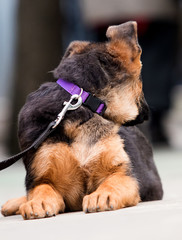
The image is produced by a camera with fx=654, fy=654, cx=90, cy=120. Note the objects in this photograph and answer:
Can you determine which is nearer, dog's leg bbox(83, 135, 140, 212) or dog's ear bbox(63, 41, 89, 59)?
dog's leg bbox(83, 135, 140, 212)

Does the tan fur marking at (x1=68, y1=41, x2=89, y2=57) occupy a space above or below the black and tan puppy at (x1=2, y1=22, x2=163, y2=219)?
above

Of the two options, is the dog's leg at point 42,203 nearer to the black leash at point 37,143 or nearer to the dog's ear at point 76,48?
the black leash at point 37,143

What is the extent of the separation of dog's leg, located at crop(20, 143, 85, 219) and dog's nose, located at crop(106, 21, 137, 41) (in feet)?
2.97

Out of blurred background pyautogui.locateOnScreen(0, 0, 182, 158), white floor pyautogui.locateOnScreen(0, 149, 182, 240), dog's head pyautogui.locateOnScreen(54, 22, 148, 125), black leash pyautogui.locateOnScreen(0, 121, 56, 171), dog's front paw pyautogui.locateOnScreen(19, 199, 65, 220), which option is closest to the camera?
white floor pyautogui.locateOnScreen(0, 149, 182, 240)

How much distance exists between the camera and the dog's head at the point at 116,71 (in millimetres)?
4426

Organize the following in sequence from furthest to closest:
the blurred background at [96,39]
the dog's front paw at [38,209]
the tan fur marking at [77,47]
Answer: the blurred background at [96,39], the tan fur marking at [77,47], the dog's front paw at [38,209]

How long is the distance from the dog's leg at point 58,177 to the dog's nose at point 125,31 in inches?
35.6

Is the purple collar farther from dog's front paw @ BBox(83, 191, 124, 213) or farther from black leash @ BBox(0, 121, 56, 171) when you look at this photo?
dog's front paw @ BBox(83, 191, 124, 213)

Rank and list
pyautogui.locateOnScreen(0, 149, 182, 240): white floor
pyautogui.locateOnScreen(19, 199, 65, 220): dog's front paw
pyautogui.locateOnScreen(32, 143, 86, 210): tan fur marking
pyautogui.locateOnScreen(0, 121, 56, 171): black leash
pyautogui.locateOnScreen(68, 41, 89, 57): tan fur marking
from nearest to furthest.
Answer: pyautogui.locateOnScreen(0, 149, 182, 240): white floor
pyautogui.locateOnScreen(19, 199, 65, 220): dog's front paw
pyautogui.locateOnScreen(0, 121, 56, 171): black leash
pyautogui.locateOnScreen(32, 143, 86, 210): tan fur marking
pyautogui.locateOnScreen(68, 41, 89, 57): tan fur marking

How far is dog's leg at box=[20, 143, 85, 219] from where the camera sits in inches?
162

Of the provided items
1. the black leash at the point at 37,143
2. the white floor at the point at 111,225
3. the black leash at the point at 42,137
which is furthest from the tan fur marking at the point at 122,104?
the white floor at the point at 111,225

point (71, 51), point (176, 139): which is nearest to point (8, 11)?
point (176, 139)

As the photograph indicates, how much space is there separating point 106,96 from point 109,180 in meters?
0.63

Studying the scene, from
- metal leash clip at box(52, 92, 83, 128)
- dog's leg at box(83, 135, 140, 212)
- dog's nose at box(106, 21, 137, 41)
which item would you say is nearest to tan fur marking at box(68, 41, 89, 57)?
dog's nose at box(106, 21, 137, 41)
